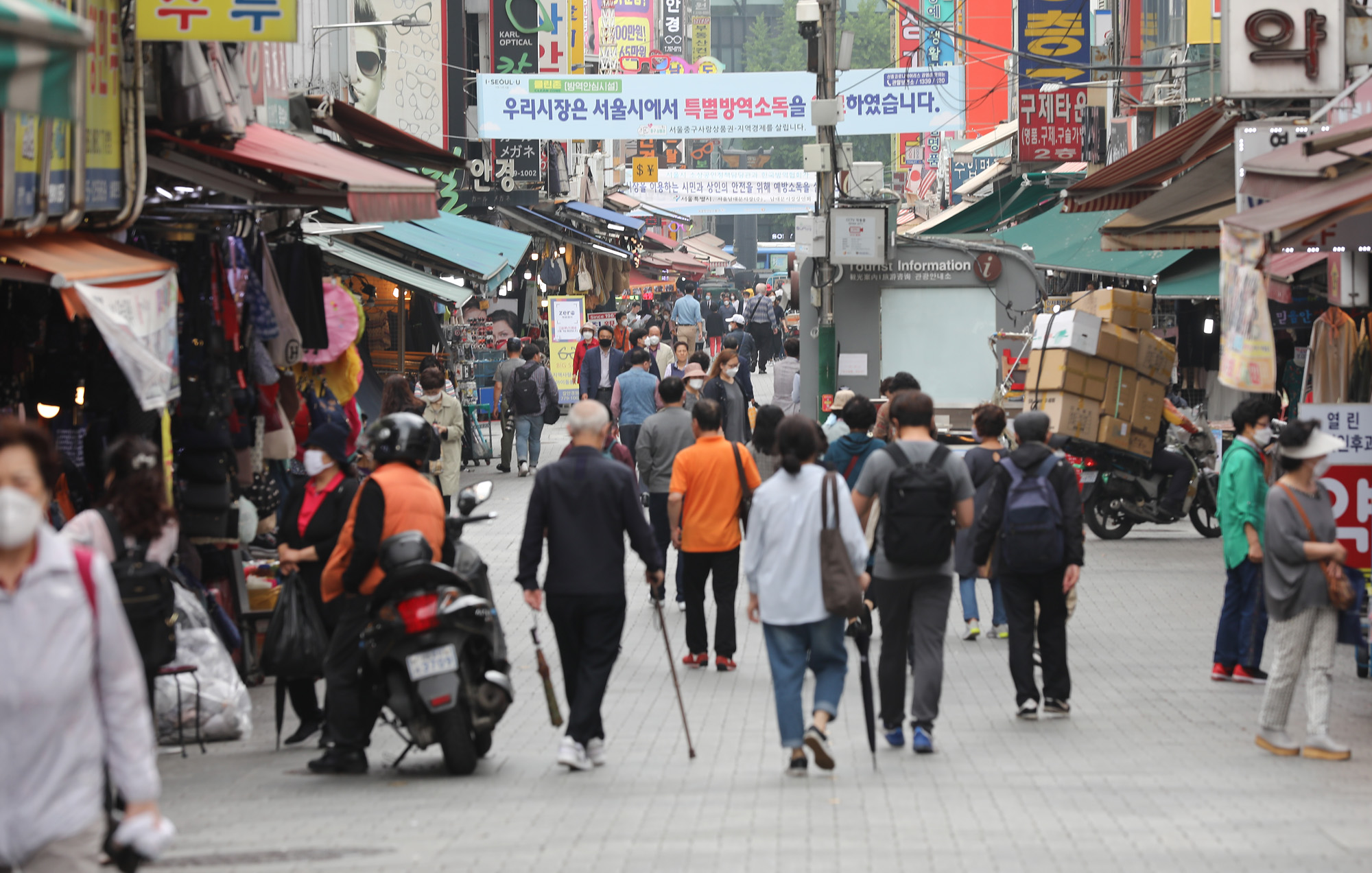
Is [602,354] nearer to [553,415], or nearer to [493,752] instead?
[553,415]

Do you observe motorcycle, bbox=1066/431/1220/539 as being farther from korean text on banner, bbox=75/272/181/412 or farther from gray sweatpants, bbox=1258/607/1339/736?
korean text on banner, bbox=75/272/181/412

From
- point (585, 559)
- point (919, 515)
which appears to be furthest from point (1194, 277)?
point (585, 559)

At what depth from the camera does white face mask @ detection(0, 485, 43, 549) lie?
396 centimetres

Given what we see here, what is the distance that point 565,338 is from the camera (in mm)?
27844

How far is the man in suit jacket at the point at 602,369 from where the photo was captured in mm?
22094

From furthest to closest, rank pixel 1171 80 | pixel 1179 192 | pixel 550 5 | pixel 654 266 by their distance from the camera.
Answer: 1. pixel 654 266
2. pixel 550 5
3. pixel 1171 80
4. pixel 1179 192

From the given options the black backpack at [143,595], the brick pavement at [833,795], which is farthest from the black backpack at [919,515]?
the black backpack at [143,595]

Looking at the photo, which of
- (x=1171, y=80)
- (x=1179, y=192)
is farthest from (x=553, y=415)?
(x=1179, y=192)

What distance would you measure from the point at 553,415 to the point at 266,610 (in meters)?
12.7

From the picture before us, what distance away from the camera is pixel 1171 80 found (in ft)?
71.6

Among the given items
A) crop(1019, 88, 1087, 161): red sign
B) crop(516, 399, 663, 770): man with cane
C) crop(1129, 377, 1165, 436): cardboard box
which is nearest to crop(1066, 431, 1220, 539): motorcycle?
crop(1129, 377, 1165, 436): cardboard box

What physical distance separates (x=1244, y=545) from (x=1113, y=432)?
20.4 feet

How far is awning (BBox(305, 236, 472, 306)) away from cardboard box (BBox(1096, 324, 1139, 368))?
735cm

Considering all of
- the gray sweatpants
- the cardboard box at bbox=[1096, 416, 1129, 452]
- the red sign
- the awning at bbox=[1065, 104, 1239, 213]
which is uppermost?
the red sign
